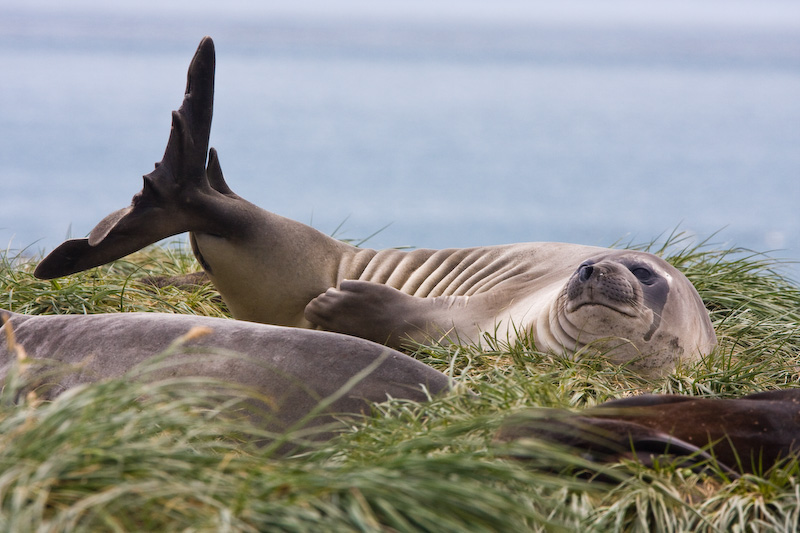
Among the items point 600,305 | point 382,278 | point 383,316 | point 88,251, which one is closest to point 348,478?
point 600,305

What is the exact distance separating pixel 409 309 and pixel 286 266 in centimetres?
69

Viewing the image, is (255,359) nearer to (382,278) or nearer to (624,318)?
(624,318)

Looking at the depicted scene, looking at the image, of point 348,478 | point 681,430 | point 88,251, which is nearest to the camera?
point 348,478

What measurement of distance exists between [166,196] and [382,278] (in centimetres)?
122

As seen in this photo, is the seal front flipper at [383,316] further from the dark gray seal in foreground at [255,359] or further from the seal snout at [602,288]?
the dark gray seal in foreground at [255,359]

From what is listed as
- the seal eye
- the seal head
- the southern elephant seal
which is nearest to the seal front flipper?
the southern elephant seal

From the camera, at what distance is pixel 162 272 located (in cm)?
534

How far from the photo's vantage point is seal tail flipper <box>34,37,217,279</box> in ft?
12.7

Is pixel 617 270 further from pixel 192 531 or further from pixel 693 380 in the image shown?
pixel 192 531

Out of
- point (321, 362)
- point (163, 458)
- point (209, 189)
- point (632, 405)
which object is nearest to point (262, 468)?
point (163, 458)

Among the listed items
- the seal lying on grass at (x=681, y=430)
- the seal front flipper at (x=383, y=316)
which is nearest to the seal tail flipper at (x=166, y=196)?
the seal front flipper at (x=383, y=316)

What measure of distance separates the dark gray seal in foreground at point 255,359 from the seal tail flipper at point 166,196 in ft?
2.46

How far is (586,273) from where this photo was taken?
347 centimetres

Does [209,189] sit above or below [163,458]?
above
